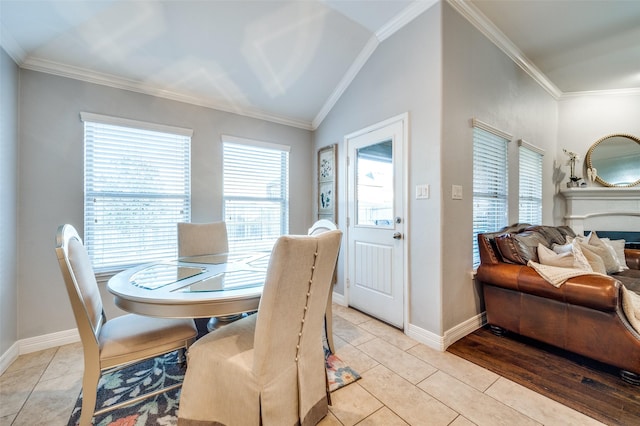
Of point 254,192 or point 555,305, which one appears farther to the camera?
point 254,192

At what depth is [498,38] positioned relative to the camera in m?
2.71

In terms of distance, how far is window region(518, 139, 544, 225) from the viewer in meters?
3.32

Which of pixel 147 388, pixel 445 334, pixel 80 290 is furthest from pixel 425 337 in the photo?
pixel 80 290

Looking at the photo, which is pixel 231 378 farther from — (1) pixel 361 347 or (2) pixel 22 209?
(2) pixel 22 209

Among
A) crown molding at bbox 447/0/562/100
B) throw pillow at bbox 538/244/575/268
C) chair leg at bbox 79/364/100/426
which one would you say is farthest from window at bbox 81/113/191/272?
throw pillow at bbox 538/244/575/268

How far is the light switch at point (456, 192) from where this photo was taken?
228 centimetres

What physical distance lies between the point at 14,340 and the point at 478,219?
4.25 metres

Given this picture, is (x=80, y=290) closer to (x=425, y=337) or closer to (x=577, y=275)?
(x=425, y=337)

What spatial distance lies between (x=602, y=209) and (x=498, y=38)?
3.15 m

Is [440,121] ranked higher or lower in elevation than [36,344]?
higher

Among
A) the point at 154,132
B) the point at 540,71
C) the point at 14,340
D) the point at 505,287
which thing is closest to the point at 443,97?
the point at 505,287

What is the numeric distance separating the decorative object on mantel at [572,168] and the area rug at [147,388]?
454 centimetres

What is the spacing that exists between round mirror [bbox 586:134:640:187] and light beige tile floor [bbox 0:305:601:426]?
4.09m

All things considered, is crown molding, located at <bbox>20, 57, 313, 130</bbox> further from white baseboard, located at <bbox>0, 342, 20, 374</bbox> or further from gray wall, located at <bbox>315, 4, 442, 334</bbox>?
white baseboard, located at <bbox>0, 342, 20, 374</bbox>
